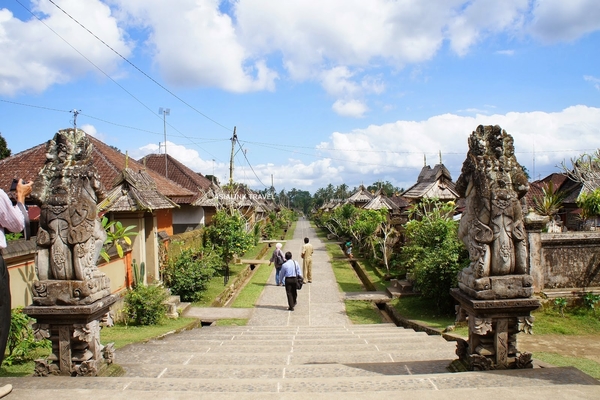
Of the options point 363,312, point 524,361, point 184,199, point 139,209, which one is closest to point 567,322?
point 363,312

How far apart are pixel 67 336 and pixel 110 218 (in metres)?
7.41

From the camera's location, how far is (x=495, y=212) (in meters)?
4.49

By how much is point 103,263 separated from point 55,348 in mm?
5580

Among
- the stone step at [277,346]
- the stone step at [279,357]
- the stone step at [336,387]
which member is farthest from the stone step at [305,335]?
the stone step at [336,387]

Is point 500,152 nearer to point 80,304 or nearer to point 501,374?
point 501,374

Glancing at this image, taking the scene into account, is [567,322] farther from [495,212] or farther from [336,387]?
[336,387]

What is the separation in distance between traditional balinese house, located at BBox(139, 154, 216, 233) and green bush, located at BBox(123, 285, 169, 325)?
12.1 m

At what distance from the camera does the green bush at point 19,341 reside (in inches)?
228

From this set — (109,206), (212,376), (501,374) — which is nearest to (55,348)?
(212,376)

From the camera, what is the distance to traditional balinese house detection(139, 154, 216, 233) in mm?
24495

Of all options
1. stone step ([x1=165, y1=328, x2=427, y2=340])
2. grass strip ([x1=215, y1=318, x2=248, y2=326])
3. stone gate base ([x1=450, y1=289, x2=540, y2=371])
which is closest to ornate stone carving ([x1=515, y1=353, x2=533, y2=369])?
stone gate base ([x1=450, y1=289, x2=540, y2=371])

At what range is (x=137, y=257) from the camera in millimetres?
11750

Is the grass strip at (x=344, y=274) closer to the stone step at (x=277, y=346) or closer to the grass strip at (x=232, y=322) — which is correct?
the grass strip at (x=232, y=322)

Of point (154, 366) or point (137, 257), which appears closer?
point (154, 366)
